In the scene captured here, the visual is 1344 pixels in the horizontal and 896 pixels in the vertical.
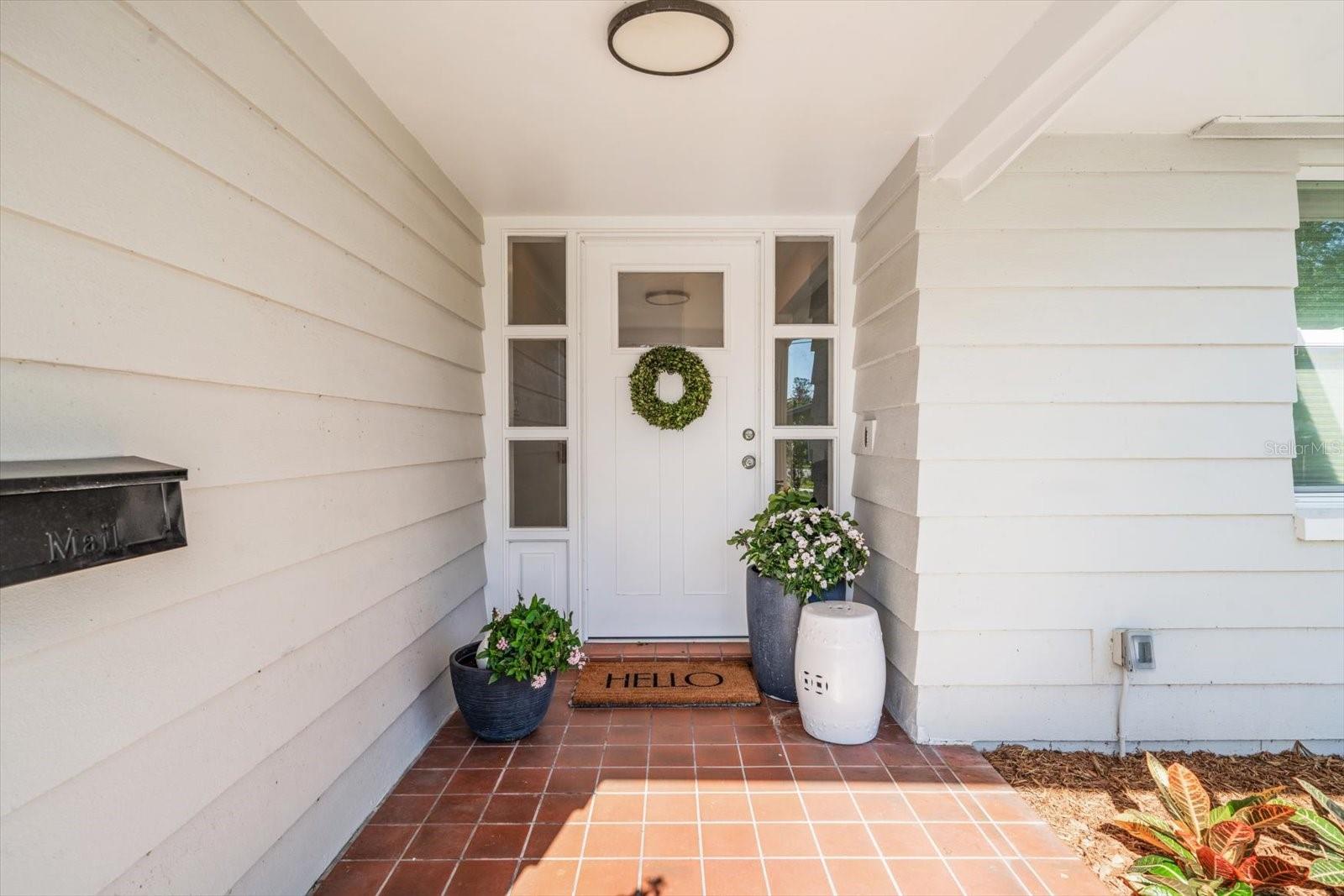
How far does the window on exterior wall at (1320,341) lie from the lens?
2.51 m

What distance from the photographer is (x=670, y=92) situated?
7.16ft

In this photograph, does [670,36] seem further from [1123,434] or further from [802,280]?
[1123,434]

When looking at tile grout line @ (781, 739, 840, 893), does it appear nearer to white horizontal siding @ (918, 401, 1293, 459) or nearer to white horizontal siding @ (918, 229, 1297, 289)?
white horizontal siding @ (918, 401, 1293, 459)

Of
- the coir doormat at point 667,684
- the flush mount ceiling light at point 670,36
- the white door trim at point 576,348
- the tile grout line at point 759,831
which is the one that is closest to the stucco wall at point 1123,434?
the tile grout line at point 759,831

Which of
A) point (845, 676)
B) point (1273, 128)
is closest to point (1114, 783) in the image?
point (845, 676)

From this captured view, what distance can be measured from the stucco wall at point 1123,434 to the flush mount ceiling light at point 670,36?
43.3 inches

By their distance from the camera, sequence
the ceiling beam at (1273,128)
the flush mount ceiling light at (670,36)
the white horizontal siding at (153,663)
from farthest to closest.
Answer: the ceiling beam at (1273,128), the flush mount ceiling light at (670,36), the white horizontal siding at (153,663)

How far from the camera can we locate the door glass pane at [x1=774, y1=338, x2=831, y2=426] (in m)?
3.47

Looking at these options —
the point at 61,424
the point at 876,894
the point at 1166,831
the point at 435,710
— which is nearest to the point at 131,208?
the point at 61,424

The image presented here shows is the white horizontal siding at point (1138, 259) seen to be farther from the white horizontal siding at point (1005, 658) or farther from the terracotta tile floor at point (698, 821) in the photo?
the terracotta tile floor at point (698, 821)

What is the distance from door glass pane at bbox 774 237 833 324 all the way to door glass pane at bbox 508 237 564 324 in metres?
1.17

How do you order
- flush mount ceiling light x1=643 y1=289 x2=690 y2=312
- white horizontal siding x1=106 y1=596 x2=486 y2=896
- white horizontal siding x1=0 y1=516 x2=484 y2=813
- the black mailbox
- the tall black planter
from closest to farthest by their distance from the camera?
the black mailbox
white horizontal siding x1=0 y1=516 x2=484 y2=813
white horizontal siding x1=106 y1=596 x2=486 y2=896
the tall black planter
flush mount ceiling light x1=643 y1=289 x2=690 y2=312

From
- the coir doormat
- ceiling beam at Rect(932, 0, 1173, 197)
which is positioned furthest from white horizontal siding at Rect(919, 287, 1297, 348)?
the coir doormat

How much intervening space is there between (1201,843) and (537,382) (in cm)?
310
